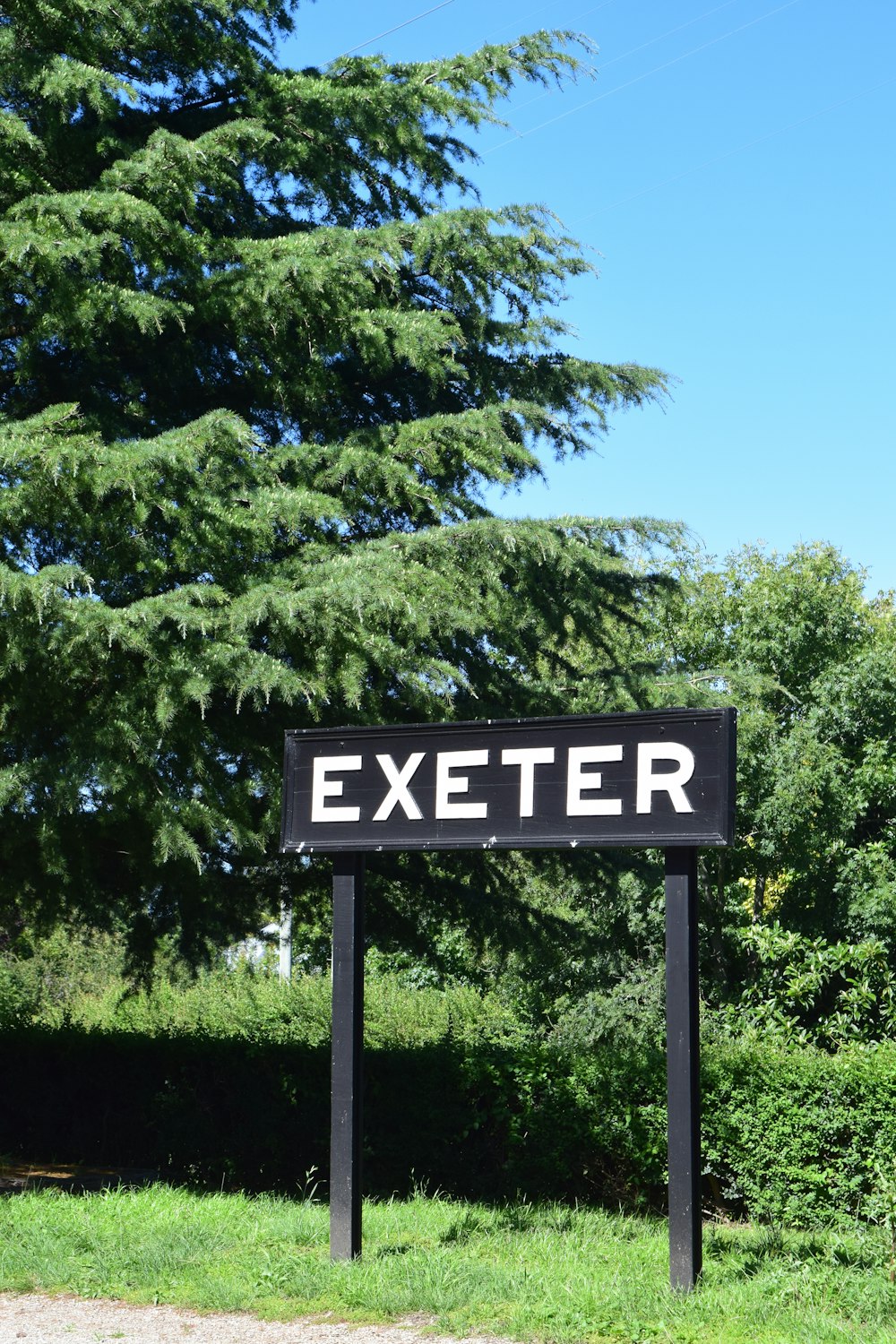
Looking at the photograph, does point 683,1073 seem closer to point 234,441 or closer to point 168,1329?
point 168,1329

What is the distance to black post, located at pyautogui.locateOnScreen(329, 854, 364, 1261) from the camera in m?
6.90

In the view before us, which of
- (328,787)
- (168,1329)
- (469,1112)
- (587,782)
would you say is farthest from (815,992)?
(168,1329)

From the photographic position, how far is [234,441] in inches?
368

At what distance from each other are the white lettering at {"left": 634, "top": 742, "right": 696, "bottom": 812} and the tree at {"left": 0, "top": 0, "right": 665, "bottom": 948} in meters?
2.63

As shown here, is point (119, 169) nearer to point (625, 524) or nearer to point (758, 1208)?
point (625, 524)

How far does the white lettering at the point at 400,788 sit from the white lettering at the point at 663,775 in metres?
1.29

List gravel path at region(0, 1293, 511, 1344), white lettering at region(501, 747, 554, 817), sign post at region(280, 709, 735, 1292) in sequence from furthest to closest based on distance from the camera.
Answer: white lettering at region(501, 747, 554, 817) < sign post at region(280, 709, 735, 1292) < gravel path at region(0, 1293, 511, 1344)

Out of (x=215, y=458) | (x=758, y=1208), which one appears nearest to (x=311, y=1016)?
(x=758, y=1208)

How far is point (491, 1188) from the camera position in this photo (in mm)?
10109

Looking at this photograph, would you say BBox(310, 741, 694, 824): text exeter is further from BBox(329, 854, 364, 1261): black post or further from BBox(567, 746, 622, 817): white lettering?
BBox(329, 854, 364, 1261): black post

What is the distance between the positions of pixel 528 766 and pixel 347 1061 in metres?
1.95

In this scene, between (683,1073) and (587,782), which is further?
(587,782)

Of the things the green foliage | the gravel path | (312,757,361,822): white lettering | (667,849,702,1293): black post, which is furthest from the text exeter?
the green foliage

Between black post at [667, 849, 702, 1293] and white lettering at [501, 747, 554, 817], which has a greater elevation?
white lettering at [501, 747, 554, 817]
